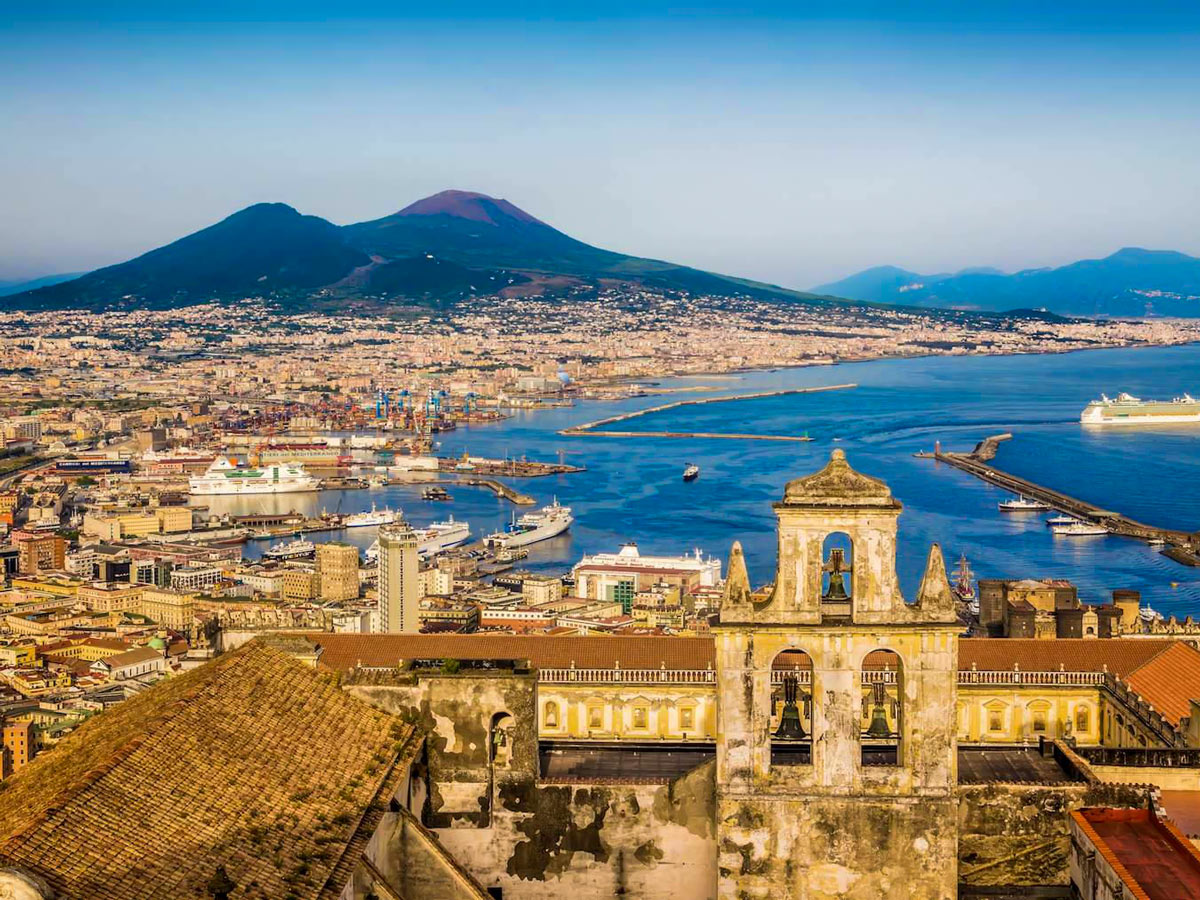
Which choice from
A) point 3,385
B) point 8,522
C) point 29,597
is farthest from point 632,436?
point 3,385

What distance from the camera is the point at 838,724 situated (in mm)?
7215

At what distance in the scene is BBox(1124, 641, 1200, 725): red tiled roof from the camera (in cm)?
1513

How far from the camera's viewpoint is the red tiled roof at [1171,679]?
15.1m

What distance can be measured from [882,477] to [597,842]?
6096 centimetres

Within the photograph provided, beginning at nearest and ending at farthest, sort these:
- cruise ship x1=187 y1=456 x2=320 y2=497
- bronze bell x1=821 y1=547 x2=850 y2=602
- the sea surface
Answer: bronze bell x1=821 y1=547 x2=850 y2=602 → the sea surface → cruise ship x1=187 y1=456 x2=320 y2=497

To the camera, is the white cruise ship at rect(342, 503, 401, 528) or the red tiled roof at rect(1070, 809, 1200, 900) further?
the white cruise ship at rect(342, 503, 401, 528)

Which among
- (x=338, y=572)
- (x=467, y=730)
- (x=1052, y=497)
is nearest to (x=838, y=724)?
(x=467, y=730)

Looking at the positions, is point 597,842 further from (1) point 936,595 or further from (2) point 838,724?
(1) point 936,595

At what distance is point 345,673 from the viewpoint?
28.1 feet

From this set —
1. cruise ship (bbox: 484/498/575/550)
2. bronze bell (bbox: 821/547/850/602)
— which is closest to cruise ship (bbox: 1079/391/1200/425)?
cruise ship (bbox: 484/498/575/550)

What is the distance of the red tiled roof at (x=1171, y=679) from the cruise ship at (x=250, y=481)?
6819 centimetres

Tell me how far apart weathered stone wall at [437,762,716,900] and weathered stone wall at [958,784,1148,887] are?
132 cm

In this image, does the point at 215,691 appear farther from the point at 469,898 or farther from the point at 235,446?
the point at 235,446

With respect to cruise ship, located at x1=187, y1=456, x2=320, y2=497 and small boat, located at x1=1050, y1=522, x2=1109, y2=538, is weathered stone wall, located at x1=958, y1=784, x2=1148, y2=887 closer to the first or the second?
small boat, located at x1=1050, y1=522, x2=1109, y2=538
